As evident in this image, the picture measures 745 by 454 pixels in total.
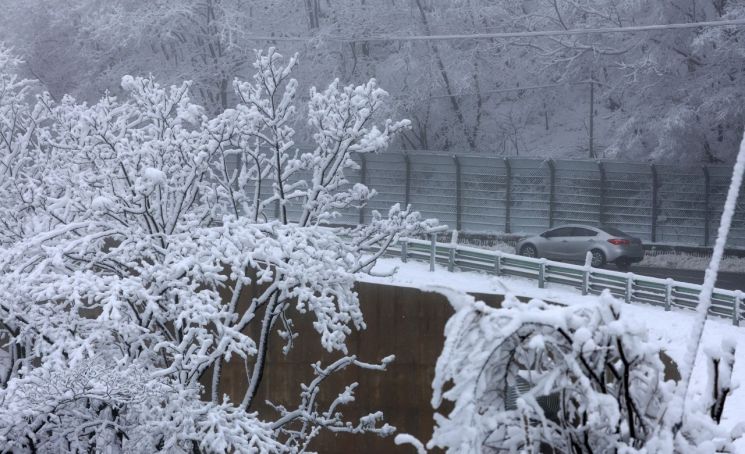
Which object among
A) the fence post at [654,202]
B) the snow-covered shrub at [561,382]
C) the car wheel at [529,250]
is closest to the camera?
the snow-covered shrub at [561,382]

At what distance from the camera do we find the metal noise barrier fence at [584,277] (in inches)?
632

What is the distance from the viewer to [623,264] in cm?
2234

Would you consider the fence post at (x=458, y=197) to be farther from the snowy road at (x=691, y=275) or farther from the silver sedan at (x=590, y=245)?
the snowy road at (x=691, y=275)

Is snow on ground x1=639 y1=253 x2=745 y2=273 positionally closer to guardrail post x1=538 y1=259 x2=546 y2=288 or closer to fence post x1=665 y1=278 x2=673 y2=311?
guardrail post x1=538 y1=259 x2=546 y2=288

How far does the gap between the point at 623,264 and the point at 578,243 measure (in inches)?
47.6

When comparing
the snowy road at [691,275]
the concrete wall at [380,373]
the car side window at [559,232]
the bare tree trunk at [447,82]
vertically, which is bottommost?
the concrete wall at [380,373]

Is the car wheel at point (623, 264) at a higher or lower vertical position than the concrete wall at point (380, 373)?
higher

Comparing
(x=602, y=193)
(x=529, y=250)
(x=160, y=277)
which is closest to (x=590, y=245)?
(x=529, y=250)

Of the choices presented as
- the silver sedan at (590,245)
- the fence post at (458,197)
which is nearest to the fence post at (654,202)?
the silver sedan at (590,245)

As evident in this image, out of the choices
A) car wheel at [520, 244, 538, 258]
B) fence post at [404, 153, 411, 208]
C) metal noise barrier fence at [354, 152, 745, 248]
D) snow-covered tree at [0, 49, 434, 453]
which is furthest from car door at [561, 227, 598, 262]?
snow-covered tree at [0, 49, 434, 453]

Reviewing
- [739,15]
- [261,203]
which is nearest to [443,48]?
[739,15]

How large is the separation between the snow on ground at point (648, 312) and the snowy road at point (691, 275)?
564 centimetres

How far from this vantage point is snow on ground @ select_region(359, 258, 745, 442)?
12.5 meters

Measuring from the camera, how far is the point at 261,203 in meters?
12.6
